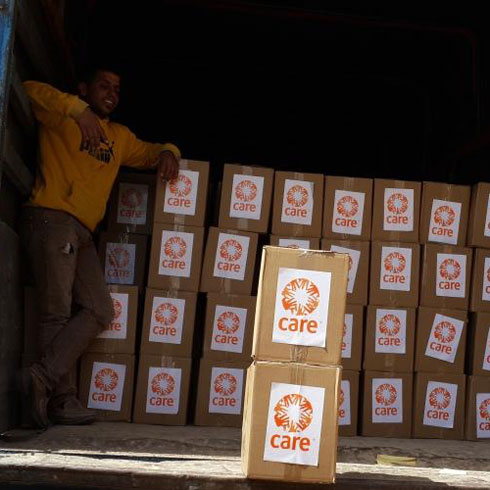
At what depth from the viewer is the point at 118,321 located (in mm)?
4328

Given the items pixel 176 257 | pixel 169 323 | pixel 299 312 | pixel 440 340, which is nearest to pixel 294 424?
pixel 299 312

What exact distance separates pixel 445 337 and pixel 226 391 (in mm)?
1226

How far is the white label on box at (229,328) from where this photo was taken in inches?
171

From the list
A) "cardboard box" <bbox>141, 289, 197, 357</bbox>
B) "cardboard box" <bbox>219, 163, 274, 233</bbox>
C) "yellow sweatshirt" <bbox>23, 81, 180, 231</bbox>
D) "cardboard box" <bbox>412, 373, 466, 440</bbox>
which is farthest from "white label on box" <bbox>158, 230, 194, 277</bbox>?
"cardboard box" <bbox>412, 373, 466, 440</bbox>

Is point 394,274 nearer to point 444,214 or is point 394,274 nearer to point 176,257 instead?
point 444,214

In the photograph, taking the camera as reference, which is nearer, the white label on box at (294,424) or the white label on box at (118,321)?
the white label on box at (294,424)

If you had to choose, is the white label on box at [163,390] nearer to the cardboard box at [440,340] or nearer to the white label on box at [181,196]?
the white label on box at [181,196]

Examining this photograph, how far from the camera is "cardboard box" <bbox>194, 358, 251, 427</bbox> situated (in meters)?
4.30

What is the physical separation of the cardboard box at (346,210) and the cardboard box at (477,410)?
982mm

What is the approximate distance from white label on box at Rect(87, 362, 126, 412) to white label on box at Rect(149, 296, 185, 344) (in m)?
0.25

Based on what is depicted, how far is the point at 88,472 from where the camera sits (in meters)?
2.72

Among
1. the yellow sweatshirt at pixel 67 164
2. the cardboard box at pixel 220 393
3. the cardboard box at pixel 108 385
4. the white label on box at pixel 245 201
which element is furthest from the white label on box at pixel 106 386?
the white label on box at pixel 245 201

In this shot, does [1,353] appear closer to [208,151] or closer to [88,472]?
[88,472]

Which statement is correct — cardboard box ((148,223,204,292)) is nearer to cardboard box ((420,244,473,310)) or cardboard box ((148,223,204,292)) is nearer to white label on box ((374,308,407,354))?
white label on box ((374,308,407,354))
